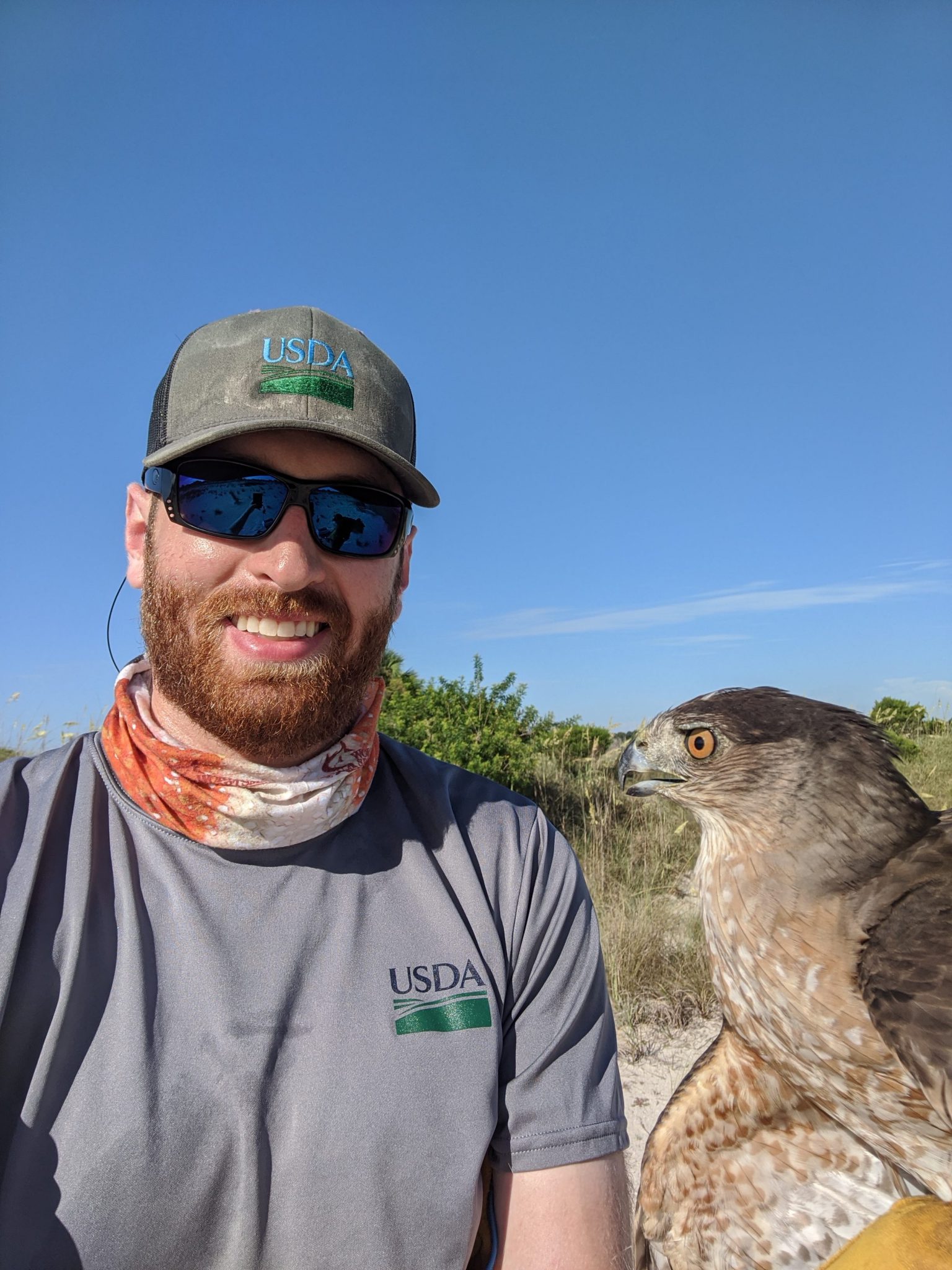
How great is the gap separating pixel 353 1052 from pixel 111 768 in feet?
3.13

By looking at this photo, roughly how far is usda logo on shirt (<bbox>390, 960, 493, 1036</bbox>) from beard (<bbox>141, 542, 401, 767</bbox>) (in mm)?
688

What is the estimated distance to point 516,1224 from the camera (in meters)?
2.09

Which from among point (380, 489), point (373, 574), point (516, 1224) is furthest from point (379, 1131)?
point (380, 489)

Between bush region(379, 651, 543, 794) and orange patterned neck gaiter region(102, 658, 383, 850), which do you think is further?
bush region(379, 651, 543, 794)

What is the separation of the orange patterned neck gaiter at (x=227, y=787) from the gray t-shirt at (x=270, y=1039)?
52 millimetres

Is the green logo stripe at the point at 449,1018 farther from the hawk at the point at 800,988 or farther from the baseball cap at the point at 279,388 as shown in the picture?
the baseball cap at the point at 279,388

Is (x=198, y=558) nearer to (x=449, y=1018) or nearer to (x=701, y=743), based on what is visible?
(x=449, y=1018)

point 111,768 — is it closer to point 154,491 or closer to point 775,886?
point 154,491

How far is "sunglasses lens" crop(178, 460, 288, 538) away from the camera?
237 cm

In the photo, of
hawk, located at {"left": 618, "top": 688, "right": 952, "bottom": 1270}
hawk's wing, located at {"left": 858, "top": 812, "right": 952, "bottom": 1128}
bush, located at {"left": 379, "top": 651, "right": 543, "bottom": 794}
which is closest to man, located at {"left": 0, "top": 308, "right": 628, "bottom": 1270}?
hawk, located at {"left": 618, "top": 688, "right": 952, "bottom": 1270}

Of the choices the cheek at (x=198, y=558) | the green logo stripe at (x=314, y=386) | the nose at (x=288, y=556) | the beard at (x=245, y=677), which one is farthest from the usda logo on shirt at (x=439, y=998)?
the green logo stripe at (x=314, y=386)

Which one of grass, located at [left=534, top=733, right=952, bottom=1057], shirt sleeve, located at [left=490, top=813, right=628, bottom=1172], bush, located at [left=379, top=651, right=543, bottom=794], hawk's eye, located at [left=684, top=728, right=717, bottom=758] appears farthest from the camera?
bush, located at [left=379, top=651, right=543, bottom=794]

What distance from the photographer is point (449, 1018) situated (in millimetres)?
2084

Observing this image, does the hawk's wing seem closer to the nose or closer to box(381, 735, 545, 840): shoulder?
box(381, 735, 545, 840): shoulder
